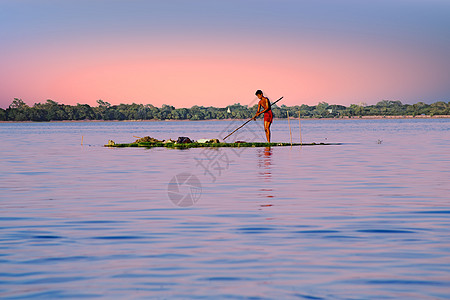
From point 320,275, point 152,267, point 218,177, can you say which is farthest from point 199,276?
point 218,177

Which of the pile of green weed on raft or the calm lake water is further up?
the calm lake water

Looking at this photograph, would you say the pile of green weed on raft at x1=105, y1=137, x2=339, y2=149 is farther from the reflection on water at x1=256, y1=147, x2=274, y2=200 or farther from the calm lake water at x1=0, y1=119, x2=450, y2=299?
the calm lake water at x1=0, y1=119, x2=450, y2=299

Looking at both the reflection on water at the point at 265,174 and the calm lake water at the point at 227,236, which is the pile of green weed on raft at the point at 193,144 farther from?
the calm lake water at the point at 227,236

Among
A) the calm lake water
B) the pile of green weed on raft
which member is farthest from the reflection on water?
the pile of green weed on raft

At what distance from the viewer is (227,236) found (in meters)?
9.85

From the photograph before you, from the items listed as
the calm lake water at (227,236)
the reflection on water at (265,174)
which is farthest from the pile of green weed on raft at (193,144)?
the calm lake water at (227,236)

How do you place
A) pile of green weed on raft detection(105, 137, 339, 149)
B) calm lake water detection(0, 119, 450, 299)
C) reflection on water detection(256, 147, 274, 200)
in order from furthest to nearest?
pile of green weed on raft detection(105, 137, 339, 149) → reflection on water detection(256, 147, 274, 200) → calm lake water detection(0, 119, 450, 299)

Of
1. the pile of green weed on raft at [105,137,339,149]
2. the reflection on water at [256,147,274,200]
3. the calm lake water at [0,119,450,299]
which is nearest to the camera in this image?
the calm lake water at [0,119,450,299]

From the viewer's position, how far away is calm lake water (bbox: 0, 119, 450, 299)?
276 inches

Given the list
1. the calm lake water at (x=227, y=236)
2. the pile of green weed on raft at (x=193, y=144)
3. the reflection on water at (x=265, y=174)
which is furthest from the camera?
the pile of green weed on raft at (x=193, y=144)

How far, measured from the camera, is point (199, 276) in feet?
24.2

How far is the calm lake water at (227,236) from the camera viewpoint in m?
7.02

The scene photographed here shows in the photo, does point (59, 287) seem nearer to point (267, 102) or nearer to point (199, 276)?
point (199, 276)

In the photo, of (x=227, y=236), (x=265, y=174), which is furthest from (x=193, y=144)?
(x=227, y=236)
